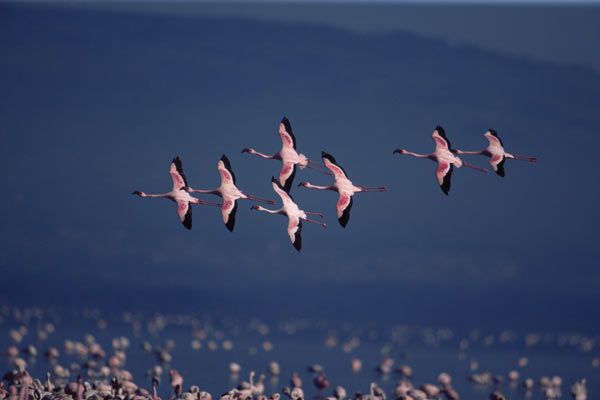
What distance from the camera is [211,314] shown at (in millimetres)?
58500

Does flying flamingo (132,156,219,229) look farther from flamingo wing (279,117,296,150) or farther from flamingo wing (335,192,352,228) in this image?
flamingo wing (335,192,352,228)

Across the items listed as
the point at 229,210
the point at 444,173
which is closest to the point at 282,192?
the point at 229,210

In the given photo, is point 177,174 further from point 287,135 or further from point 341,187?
point 341,187

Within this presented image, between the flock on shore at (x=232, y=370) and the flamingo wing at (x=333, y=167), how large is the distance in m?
3.26

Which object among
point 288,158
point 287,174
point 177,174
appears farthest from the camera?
point 177,174

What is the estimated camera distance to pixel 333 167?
79.0ft

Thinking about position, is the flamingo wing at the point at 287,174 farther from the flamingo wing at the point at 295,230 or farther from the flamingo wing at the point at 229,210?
the flamingo wing at the point at 229,210

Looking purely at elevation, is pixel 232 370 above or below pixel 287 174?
below

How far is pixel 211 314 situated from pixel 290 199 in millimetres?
34863

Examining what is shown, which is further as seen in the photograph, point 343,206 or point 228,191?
point 228,191

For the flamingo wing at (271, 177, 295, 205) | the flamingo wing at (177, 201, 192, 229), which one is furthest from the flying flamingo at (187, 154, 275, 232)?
the flamingo wing at (177, 201, 192, 229)

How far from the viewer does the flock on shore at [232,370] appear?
26.3m

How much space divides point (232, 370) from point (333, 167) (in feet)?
33.6

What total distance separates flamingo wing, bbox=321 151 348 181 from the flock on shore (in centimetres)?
326
